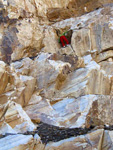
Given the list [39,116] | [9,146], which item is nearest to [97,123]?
[39,116]

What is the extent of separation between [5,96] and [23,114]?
1.93 metres

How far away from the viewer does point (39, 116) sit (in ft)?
37.2

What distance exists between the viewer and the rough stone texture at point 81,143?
7.21 meters

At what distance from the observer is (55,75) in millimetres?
13438

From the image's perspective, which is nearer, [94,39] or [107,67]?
[107,67]

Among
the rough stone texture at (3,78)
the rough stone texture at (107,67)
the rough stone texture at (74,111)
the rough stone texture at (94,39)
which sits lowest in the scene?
the rough stone texture at (74,111)

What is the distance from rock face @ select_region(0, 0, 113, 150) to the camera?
876cm

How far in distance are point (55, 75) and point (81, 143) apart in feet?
22.4

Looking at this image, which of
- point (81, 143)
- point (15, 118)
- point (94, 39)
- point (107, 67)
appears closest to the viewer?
point (81, 143)

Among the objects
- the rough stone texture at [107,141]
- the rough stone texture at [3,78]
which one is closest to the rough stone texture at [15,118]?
the rough stone texture at [3,78]

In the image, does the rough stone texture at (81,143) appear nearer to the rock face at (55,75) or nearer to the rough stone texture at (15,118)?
the rock face at (55,75)

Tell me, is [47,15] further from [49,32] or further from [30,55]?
[30,55]

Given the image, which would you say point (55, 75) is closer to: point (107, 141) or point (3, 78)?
point (3, 78)

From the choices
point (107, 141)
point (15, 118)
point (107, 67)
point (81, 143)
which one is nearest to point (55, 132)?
point (81, 143)
